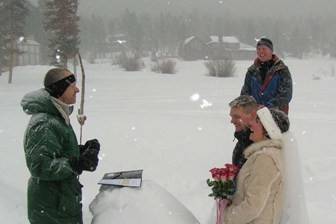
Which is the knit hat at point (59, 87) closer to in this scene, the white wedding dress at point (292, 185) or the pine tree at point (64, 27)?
the white wedding dress at point (292, 185)

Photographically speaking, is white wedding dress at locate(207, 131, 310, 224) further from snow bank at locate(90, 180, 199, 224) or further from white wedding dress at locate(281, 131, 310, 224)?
snow bank at locate(90, 180, 199, 224)

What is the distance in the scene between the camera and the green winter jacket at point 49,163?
308 cm

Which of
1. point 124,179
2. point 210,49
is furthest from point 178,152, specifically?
point 210,49

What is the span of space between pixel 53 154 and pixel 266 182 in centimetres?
142

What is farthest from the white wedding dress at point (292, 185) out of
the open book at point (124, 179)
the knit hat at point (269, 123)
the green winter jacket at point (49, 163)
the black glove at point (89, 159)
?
the green winter jacket at point (49, 163)

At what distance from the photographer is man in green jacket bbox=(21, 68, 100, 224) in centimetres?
309

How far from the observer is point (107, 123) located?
1094cm

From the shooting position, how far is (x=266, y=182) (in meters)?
2.89

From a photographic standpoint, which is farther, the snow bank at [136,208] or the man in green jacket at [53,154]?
the snow bank at [136,208]

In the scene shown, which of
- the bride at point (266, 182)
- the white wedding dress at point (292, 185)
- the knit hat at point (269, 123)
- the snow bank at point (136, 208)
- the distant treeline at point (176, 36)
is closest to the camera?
→ the bride at point (266, 182)

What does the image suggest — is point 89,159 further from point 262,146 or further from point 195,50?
point 195,50

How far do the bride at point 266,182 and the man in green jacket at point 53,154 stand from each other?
1.04m

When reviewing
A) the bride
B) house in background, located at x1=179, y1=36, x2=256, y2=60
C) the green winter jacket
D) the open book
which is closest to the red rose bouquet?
the bride

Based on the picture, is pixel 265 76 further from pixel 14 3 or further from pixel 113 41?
pixel 113 41
